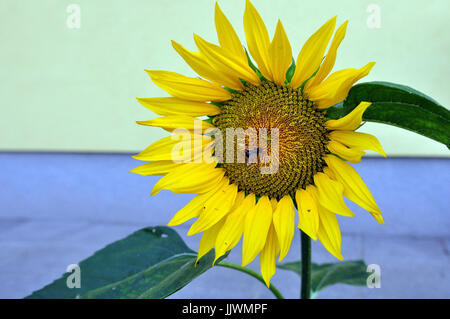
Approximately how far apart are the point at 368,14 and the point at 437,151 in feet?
2.05

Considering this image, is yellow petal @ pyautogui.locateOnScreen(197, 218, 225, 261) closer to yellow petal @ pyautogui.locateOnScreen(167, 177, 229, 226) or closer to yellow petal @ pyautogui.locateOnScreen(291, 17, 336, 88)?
yellow petal @ pyautogui.locateOnScreen(167, 177, 229, 226)

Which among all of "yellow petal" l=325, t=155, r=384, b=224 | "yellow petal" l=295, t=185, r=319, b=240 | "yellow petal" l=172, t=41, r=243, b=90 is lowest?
"yellow petal" l=295, t=185, r=319, b=240

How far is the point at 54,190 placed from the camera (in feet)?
7.48

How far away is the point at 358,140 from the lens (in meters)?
0.31

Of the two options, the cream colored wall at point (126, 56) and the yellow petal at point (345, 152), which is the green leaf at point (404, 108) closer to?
the yellow petal at point (345, 152)

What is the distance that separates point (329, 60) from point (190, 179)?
0.46 feet

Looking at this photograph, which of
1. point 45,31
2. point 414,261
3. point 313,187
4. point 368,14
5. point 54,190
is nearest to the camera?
point 313,187

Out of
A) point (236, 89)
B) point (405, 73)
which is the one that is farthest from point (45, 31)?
point (236, 89)

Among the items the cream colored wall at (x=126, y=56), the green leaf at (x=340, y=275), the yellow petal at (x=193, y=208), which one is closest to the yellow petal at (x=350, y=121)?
the yellow petal at (x=193, y=208)

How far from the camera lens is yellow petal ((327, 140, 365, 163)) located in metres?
0.31

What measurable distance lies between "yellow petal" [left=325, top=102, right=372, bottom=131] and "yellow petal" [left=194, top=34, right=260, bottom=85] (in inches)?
3.1

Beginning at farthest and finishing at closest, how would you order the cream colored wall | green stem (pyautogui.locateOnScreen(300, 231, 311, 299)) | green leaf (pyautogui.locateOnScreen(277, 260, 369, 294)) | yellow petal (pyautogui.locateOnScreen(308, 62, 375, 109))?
the cream colored wall
green leaf (pyautogui.locateOnScreen(277, 260, 369, 294))
green stem (pyautogui.locateOnScreen(300, 231, 311, 299))
yellow petal (pyautogui.locateOnScreen(308, 62, 375, 109))

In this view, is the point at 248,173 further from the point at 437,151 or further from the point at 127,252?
the point at 437,151

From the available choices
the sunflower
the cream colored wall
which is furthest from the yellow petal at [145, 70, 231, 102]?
the cream colored wall
